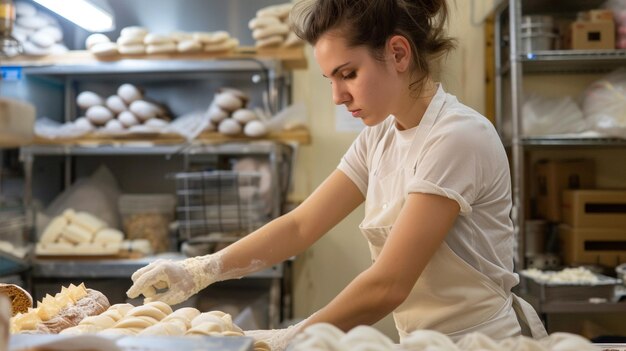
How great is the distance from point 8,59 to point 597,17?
318 centimetres

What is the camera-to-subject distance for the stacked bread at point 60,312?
4.55 feet

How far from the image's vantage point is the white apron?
158 cm

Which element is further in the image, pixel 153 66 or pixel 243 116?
pixel 153 66

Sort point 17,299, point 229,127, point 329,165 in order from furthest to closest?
point 329,165, point 229,127, point 17,299

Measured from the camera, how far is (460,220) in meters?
1.54

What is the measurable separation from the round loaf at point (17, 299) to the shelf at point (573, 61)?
Answer: 2626mm

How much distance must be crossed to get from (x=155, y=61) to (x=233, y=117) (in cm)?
53

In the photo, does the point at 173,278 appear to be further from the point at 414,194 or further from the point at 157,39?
the point at 157,39

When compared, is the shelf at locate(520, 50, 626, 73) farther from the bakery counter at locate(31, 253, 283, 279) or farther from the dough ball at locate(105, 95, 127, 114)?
the dough ball at locate(105, 95, 127, 114)

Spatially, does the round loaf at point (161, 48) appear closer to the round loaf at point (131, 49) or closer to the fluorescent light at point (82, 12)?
the round loaf at point (131, 49)

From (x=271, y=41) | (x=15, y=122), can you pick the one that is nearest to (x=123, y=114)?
(x=271, y=41)

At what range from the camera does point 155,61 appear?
3531mm

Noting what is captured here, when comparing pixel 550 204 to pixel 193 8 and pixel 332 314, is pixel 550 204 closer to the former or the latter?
pixel 193 8

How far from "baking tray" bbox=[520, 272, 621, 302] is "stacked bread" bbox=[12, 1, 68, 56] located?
9.32 ft
